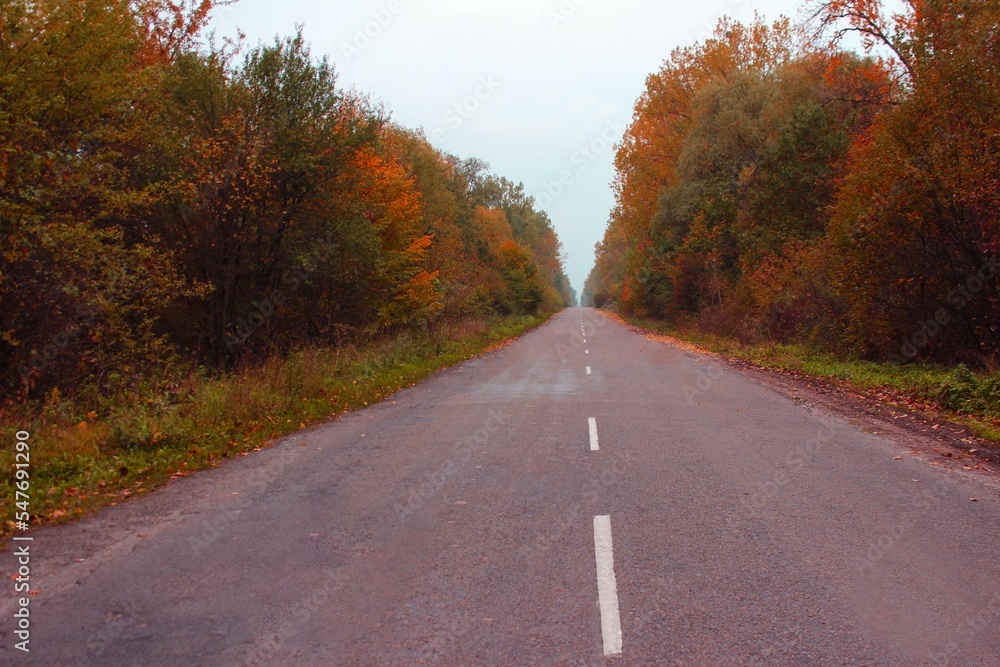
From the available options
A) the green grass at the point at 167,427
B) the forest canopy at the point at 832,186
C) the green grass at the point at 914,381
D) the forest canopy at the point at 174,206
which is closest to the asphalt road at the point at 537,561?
the green grass at the point at 167,427

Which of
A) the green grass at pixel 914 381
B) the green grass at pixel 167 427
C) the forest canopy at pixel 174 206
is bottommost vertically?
the green grass at pixel 914 381

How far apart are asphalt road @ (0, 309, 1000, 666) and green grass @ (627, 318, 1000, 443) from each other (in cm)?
303

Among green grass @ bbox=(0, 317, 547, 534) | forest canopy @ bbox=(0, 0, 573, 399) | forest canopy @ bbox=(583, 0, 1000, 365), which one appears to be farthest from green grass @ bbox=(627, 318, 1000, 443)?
forest canopy @ bbox=(0, 0, 573, 399)

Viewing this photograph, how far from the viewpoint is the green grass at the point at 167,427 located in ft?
23.8

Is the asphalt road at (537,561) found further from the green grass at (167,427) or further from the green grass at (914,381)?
the green grass at (914,381)

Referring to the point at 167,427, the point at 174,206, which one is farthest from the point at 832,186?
the point at 167,427

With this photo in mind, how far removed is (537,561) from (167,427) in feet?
21.1

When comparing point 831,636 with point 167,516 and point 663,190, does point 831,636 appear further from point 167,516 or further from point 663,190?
point 663,190

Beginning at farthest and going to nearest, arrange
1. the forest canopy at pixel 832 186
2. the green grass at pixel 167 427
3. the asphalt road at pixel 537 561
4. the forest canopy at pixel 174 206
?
1. the forest canopy at pixel 832 186
2. the forest canopy at pixel 174 206
3. the green grass at pixel 167 427
4. the asphalt road at pixel 537 561

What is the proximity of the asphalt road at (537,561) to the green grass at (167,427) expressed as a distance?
624mm

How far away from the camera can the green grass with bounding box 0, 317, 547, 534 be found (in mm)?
7262

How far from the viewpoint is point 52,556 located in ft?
17.4

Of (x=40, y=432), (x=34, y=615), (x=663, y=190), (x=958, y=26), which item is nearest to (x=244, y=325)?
(x=40, y=432)

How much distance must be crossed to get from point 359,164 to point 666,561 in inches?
654
